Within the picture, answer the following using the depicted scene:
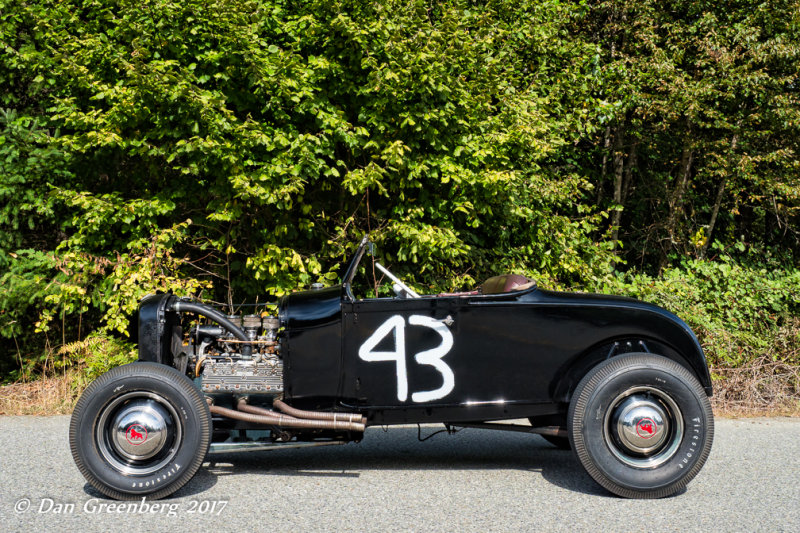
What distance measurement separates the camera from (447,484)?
14.3 ft

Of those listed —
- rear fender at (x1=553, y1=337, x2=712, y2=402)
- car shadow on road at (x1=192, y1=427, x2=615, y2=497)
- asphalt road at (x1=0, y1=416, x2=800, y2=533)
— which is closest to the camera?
asphalt road at (x1=0, y1=416, x2=800, y2=533)

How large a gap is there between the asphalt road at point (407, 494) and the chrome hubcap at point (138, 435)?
0.24m

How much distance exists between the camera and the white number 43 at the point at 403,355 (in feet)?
14.3

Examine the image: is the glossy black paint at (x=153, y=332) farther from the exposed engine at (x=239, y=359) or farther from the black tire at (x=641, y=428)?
the black tire at (x=641, y=428)

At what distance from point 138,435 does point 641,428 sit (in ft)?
9.93

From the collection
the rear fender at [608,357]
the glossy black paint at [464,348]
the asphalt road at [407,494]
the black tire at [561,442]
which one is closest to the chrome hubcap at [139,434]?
the asphalt road at [407,494]

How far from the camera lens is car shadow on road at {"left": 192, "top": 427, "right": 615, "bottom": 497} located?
15.3 ft

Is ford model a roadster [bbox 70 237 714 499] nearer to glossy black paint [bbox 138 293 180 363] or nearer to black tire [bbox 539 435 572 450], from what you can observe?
glossy black paint [bbox 138 293 180 363]

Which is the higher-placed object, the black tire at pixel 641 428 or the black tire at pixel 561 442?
the black tire at pixel 641 428

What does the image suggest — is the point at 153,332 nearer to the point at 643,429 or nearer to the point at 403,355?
the point at 403,355

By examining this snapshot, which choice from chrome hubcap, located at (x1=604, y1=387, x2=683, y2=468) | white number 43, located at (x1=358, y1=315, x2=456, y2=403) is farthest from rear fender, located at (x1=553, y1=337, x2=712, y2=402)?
white number 43, located at (x1=358, y1=315, x2=456, y2=403)

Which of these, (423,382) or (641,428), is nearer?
(641,428)

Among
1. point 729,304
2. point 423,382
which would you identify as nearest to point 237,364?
point 423,382

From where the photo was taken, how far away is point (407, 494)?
4.13 meters
